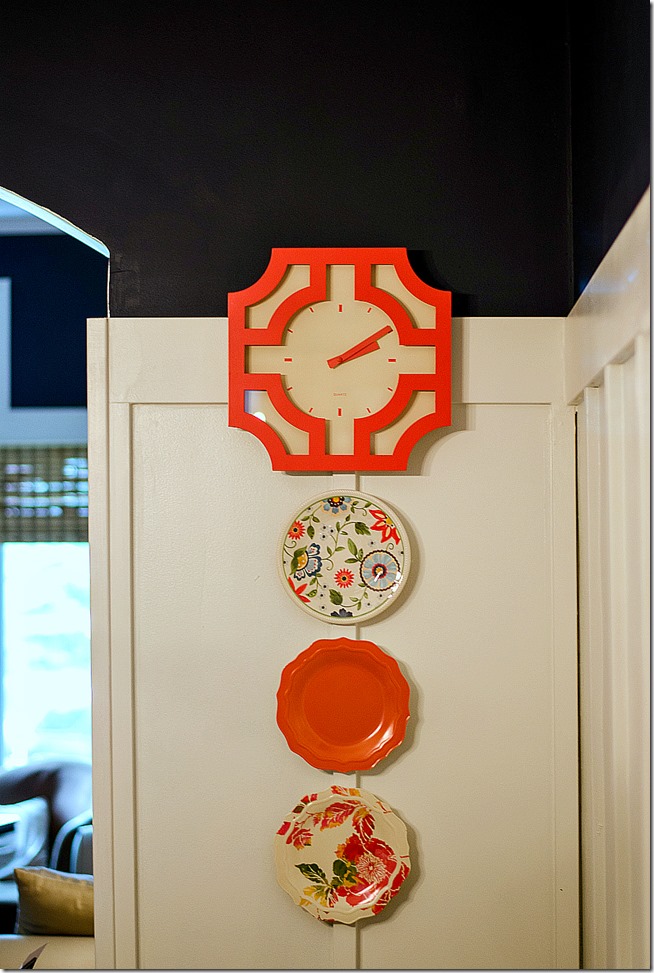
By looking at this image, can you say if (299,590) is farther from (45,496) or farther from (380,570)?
(45,496)

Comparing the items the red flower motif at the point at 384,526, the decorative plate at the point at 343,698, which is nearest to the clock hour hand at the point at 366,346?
the red flower motif at the point at 384,526

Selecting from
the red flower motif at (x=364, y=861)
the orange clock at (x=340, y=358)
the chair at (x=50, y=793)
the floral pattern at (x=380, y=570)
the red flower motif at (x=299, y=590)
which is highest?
the orange clock at (x=340, y=358)

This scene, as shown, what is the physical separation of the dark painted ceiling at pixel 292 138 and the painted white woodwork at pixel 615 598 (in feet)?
0.97

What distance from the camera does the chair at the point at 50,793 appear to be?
10.7 ft

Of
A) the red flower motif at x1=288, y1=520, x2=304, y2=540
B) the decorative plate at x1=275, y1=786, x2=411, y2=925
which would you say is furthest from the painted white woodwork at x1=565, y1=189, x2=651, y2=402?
the decorative plate at x1=275, y1=786, x2=411, y2=925

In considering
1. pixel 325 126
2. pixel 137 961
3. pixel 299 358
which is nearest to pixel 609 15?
pixel 325 126

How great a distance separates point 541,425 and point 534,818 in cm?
71

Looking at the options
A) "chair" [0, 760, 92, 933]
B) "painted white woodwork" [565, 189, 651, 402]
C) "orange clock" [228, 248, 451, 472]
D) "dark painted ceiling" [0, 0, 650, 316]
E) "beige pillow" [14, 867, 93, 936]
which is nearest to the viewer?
"painted white woodwork" [565, 189, 651, 402]

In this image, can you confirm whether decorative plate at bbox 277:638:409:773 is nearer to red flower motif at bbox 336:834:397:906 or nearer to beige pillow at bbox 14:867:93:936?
red flower motif at bbox 336:834:397:906

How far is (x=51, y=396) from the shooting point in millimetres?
3688

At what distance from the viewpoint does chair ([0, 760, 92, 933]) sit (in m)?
3.26

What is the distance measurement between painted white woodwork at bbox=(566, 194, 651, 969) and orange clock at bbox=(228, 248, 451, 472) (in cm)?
27

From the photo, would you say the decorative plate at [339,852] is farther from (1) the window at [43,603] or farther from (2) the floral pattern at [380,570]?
(1) the window at [43,603]

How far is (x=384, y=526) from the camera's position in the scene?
1.73 m
